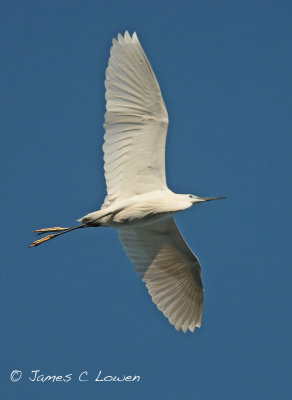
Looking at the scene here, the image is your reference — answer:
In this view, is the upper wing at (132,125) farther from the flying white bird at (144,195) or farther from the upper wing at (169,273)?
the upper wing at (169,273)

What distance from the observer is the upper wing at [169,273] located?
42.7 feet

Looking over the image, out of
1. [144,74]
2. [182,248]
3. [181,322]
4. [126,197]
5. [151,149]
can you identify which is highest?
[144,74]

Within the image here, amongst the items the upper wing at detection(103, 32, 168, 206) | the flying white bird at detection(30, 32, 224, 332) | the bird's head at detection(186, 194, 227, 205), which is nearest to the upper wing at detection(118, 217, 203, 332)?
the flying white bird at detection(30, 32, 224, 332)

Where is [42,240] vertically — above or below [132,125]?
below

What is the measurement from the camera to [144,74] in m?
11.2

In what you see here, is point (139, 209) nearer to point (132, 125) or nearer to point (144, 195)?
point (144, 195)

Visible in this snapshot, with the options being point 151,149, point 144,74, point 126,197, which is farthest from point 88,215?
A: point 144,74

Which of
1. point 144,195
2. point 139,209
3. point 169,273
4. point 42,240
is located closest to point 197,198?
point 144,195

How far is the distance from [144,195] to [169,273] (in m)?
1.92

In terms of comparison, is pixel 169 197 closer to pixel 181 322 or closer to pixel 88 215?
pixel 88 215

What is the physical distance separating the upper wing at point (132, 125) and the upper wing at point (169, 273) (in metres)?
1.26

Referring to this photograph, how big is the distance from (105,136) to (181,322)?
3.74 meters

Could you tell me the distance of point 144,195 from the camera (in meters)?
11.9

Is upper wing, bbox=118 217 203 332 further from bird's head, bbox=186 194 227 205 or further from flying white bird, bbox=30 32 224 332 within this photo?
bird's head, bbox=186 194 227 205
